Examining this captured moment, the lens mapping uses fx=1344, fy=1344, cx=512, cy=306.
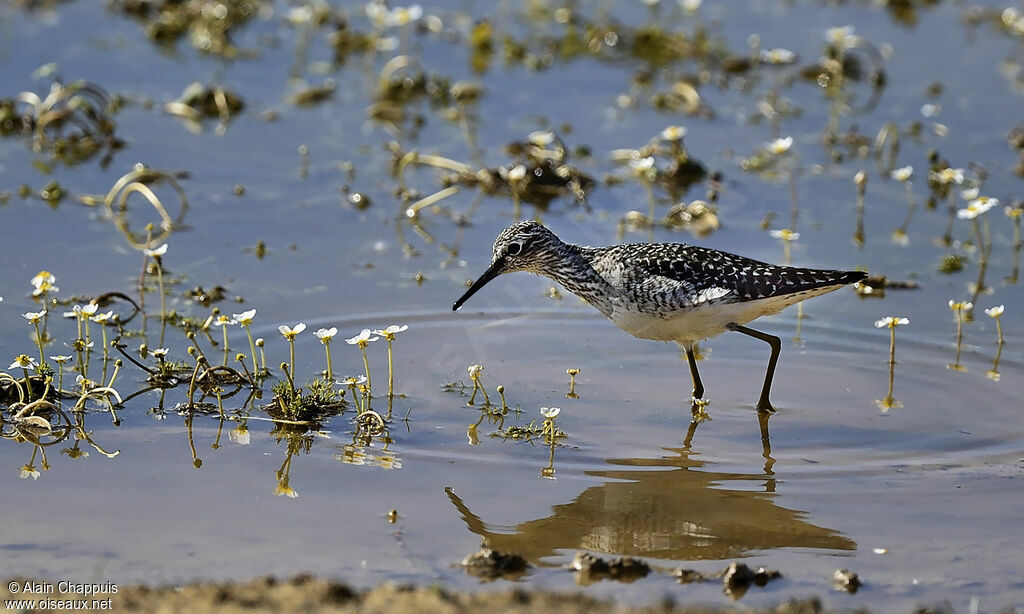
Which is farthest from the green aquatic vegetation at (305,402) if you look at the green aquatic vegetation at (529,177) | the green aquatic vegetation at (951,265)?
the green aquatic vegetation at (951,265)

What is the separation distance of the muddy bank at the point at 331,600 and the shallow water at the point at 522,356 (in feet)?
0.88

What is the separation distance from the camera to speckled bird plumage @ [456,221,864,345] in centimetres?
808

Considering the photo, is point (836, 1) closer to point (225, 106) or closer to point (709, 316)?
point (225, 106)

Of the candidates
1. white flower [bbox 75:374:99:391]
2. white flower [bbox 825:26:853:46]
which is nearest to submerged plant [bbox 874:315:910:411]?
white flower [bbox 75:374:99:391]

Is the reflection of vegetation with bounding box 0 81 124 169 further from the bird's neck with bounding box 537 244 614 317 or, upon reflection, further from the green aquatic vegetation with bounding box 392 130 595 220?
the bird's neck with bounding box 537 244 614 317

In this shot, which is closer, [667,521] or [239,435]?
[667,521]

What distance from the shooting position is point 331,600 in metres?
5.32

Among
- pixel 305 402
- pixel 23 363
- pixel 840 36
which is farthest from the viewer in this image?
pixel 840 36

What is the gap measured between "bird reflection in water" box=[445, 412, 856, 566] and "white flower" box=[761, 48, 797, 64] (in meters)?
6.79

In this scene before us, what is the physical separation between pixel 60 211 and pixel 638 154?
487cm

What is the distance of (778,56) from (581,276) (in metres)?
5.72

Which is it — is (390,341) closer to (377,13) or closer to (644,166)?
(644,166)

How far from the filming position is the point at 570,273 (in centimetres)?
858

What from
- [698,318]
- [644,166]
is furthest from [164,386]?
[644,166]
